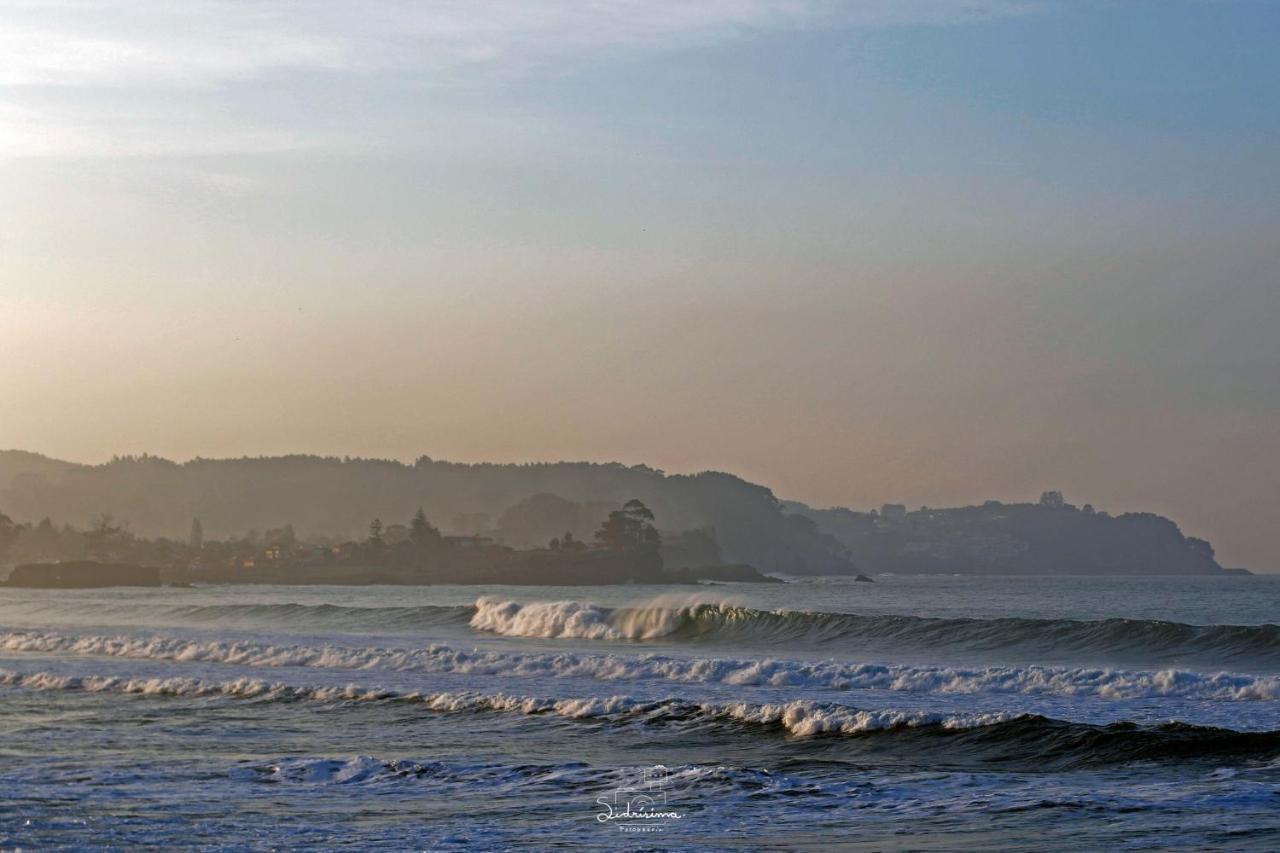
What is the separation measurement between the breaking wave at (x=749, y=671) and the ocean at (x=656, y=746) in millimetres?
84

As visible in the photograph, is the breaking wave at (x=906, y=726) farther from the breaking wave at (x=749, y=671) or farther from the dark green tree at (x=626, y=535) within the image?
the dark green tree at (x=626, y=535)

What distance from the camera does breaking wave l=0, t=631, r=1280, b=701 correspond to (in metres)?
24.8

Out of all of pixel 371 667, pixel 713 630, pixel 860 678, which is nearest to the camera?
pixel 860 678

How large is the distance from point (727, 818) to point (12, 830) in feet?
22.9

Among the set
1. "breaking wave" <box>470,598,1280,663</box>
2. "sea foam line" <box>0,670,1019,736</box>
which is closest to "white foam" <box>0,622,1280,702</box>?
"sea foam line" <box>0,670,1019,736</box>

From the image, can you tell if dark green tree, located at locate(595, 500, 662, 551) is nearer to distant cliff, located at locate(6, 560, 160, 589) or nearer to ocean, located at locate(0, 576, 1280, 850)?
distant cliff, located at locate(6, 560, 160, 589)

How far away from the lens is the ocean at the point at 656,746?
44.2 feet

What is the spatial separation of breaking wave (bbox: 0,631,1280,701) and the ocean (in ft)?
0.27

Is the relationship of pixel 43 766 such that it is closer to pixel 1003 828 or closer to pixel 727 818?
pixel 727 818

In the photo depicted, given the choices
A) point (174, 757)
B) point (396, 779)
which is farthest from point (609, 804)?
point (174, 757)

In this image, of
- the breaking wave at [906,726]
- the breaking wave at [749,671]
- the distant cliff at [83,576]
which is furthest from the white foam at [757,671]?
the distant cliff at [83,576]

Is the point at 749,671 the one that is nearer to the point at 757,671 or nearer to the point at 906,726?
the point at 757,671

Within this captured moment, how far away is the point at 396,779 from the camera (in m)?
16.4

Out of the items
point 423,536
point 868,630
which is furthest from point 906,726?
point 423,536
